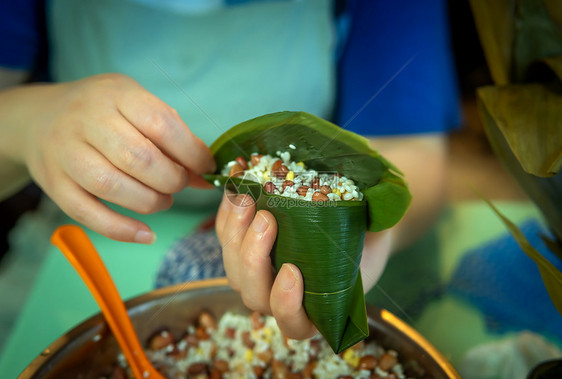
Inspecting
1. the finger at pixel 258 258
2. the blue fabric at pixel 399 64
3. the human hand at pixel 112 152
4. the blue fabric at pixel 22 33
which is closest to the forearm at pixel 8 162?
the human hand at pixel 112 152

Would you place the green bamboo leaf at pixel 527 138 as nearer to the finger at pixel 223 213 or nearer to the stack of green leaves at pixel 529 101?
the stack of green leaves at pixel 529 101

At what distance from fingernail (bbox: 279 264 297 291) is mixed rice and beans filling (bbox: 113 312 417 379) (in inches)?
4.9

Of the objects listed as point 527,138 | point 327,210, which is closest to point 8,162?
point 327,210

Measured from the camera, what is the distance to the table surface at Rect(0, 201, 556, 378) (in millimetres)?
348

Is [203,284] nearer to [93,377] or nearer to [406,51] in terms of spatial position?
[93,377]

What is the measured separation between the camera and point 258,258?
30 centimetres

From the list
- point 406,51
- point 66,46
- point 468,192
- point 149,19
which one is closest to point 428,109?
point 406,51

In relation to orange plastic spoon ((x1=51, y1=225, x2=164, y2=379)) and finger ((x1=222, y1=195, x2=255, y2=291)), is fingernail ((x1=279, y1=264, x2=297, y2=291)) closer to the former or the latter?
A: finger ((x1=222, y1=195, x2=255, y2=291))

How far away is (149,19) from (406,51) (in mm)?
325

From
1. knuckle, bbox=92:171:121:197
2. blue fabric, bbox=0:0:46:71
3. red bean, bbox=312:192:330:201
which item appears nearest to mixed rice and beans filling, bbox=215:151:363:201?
red bean, bbox=312:192:330:201

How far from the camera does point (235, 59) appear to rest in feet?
1.69

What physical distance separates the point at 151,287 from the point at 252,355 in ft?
0.40

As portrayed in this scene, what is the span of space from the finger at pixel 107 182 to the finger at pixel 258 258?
0.09 m

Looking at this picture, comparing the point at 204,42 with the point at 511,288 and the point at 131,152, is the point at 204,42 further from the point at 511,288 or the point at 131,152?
the point at 511,288
